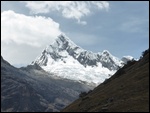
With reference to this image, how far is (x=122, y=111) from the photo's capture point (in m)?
64.8

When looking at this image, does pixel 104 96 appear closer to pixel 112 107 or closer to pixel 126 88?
pixel 126 88

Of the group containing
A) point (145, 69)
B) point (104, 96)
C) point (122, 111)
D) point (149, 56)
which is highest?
point (149, 56)

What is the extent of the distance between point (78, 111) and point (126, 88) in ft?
45.6

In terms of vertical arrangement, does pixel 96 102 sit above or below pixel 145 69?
below

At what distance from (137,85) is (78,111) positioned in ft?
55.9

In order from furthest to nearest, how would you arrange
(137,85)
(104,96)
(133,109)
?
(104,96)
(137,85)
(133,109)

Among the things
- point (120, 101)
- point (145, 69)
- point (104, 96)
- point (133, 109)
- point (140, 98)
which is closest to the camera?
point (133, 109)

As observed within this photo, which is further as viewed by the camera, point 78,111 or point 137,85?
point 78,111

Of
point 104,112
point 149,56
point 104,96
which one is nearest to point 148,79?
point 104,96

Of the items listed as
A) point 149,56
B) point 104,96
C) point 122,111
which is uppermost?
point 149,56

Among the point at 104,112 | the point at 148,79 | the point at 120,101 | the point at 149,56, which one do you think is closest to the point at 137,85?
the point at 148,79

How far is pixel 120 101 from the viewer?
73.0 meters

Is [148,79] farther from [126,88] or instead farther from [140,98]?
[140,98]

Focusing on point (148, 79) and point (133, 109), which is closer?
point (133, 109)
